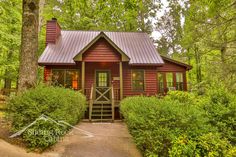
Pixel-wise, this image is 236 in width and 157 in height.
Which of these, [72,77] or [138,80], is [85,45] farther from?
[138,80]

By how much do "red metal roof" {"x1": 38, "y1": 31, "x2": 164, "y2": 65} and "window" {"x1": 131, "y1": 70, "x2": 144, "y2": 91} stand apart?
1.04 meters

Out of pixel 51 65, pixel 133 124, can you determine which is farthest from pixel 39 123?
pixel 51 65

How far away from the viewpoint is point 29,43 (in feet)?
20.1

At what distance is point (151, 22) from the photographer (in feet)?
84.9

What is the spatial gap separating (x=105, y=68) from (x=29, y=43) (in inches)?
301

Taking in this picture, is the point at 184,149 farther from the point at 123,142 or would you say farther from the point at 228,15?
the point at 228,15

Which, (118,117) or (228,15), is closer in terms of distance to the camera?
(228,15)

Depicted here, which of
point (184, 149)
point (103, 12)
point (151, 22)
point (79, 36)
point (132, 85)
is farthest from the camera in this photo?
point (151, 22)

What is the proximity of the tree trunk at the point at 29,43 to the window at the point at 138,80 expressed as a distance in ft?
28.3

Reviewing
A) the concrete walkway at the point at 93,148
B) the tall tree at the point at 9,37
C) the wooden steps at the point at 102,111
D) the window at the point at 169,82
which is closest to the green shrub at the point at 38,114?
the concrete walkway at the point at 93,148

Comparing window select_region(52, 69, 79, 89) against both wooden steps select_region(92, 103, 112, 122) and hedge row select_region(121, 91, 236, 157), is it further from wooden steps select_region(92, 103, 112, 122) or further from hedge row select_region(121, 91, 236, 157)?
hedge row select_region(121, 91, 236, 157)

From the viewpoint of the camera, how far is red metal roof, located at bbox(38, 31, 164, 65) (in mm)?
12823

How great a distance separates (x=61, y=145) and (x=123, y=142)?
198 centimetres

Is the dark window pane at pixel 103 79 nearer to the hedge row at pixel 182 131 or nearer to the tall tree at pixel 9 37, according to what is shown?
the tall tree at pixel 9 37
